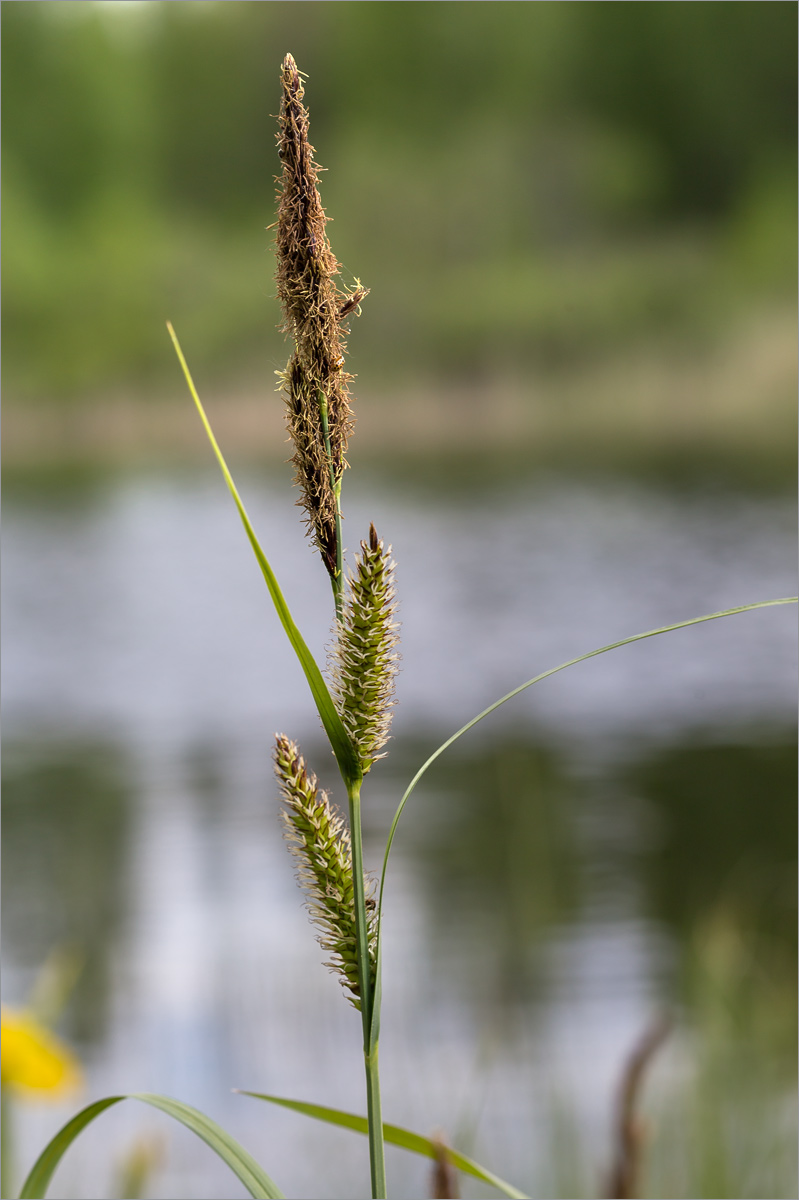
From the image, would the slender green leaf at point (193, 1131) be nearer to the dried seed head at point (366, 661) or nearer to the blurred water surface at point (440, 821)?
the dried seed head at point (366, 661)

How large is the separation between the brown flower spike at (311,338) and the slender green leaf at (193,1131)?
0.15 m

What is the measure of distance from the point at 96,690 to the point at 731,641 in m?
3.80

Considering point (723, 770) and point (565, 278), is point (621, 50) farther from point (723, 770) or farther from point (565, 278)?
point (723, 770)

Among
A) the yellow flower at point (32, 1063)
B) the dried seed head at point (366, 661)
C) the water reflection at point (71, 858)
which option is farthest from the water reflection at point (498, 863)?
the dried seed head at point (366, 661)

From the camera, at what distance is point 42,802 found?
556 centimetres

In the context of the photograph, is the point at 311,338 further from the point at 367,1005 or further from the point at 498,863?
the point at 498,863

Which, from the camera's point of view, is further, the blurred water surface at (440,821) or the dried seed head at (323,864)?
the blurred water surface at (440,821)

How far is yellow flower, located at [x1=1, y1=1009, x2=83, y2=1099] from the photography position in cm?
41

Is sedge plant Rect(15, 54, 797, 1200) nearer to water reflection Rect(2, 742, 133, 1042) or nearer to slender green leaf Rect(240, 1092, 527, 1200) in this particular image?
slender green leaf Rect(240, 1092, 527, 1200)

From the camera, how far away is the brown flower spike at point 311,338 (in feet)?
0.84

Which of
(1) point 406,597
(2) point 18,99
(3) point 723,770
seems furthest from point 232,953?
(2) point 18,99

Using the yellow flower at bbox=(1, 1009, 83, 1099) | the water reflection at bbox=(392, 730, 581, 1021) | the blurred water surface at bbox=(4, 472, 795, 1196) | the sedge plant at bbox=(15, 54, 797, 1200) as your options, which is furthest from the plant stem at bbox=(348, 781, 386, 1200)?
the water reflection at bbox=(392, 730, 581, 1021)

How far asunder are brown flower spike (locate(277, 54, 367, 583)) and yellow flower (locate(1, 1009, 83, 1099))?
274 mm

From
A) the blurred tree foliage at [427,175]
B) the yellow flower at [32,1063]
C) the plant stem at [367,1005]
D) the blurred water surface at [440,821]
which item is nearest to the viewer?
the plant stem at [367,1005]
